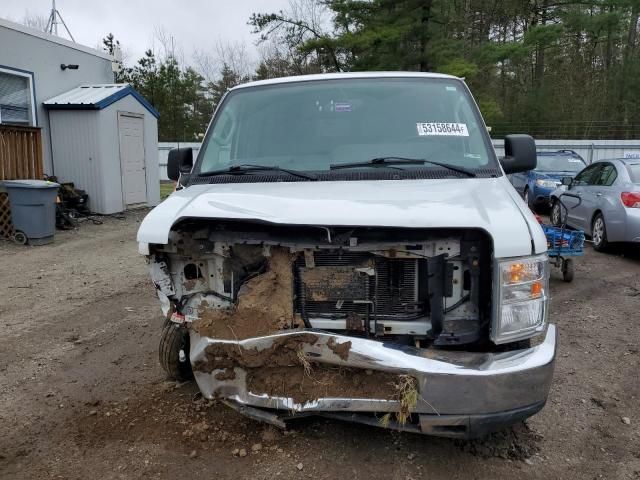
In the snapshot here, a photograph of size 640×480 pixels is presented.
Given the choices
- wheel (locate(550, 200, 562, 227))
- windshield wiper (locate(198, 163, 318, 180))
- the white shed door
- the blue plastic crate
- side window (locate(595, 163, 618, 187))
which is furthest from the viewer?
the white shed door

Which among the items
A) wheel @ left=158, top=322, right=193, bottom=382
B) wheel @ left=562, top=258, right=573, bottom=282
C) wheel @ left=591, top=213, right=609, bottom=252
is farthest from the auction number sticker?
wheel @ left=591, top=213, right=609, bottom=252

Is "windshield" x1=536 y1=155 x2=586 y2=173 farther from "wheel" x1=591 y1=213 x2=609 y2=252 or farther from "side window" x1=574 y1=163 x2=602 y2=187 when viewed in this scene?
"wheel" x1=591 y1=213 x2=609 y2=252

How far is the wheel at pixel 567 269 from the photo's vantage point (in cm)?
686

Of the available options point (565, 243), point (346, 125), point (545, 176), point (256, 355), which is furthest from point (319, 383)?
point (545, 176)

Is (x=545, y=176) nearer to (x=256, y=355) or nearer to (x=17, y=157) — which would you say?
(x=17, y=157)

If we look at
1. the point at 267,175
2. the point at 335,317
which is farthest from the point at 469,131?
the point at 335,317

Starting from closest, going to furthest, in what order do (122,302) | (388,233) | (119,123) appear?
(388,233) → (122,302) → (119,123)

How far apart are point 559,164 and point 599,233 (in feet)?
20.2

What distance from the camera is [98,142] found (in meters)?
12.6

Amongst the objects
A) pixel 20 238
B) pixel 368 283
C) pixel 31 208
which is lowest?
pixel 20 238

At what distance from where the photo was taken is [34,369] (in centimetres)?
445

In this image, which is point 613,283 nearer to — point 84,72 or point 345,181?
point 345,181

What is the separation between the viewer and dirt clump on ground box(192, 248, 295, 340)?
2924mm

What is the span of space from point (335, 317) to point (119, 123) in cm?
1201
